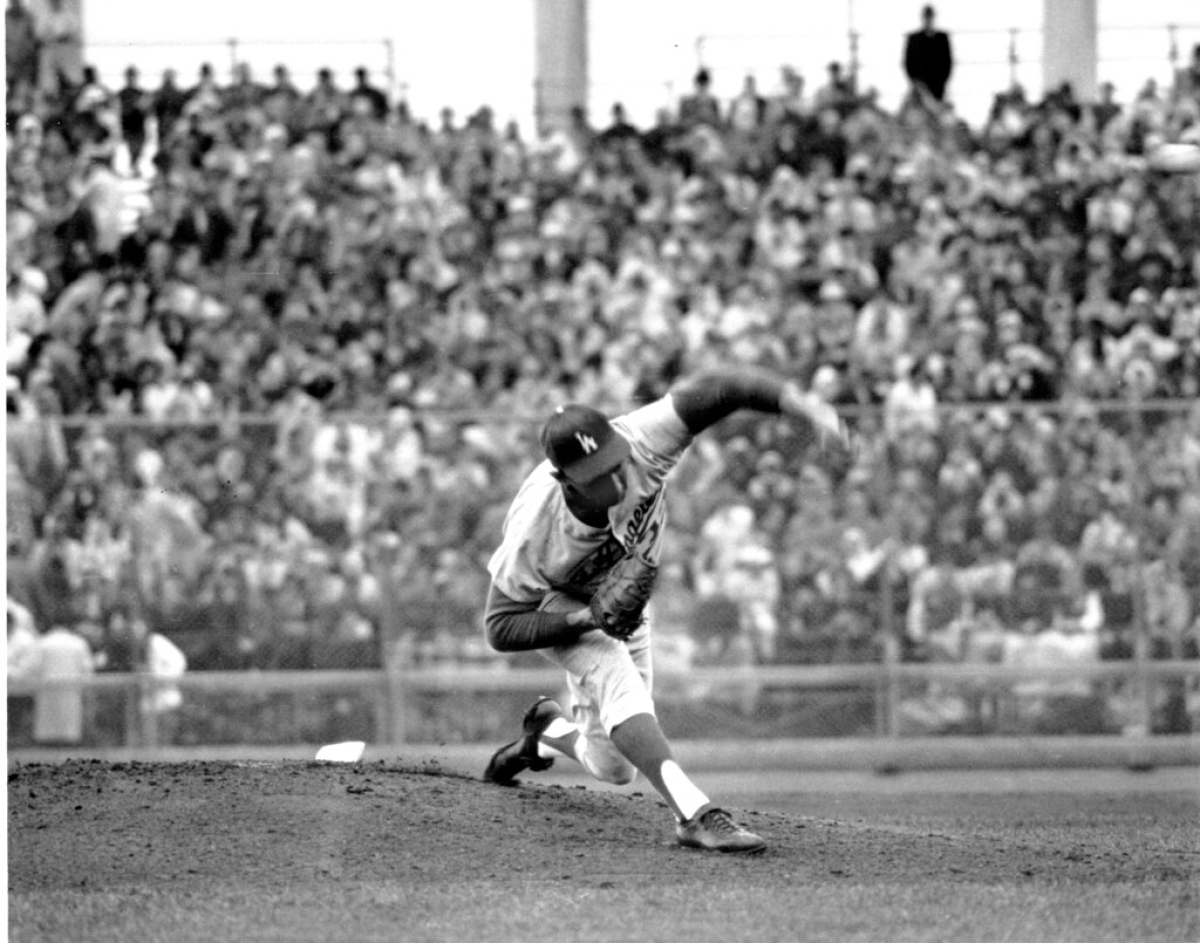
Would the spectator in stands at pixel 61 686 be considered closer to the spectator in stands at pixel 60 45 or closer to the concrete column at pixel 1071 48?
the spectator in stands at pixel 60 45

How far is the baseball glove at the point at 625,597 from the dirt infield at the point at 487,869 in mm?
880

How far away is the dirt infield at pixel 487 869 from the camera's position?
6.11 metres

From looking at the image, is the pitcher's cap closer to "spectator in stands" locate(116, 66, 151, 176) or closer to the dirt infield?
the dirt infield

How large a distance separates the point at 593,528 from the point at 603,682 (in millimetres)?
645

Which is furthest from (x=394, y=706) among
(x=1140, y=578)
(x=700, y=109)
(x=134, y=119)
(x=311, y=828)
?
(x=700, y=109)

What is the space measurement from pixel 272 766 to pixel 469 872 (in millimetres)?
1978

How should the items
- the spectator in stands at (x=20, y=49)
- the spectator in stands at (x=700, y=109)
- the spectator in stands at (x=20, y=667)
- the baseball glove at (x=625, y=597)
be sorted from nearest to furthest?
the baseball glove at (x=625, y=597) < the spectator in stands at (x=20, y=667) < the spectator in stands at (x=20, y=49) < the spectator in stands at (x=700, y=109)

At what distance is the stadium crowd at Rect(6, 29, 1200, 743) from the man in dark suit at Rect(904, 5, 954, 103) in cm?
67

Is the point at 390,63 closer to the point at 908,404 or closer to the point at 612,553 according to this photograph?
the point at 908,404

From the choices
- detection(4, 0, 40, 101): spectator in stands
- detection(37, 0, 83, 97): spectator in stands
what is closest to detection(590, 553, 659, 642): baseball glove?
detection(4, 0, 40, 101): spectator in stands

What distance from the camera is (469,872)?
6.93 metres

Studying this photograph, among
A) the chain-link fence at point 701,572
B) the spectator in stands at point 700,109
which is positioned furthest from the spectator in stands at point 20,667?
the spectator in stands at point 700,109

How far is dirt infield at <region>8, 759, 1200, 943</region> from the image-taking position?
6.11m

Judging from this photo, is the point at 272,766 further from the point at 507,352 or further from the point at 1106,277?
the point at 1106,277
